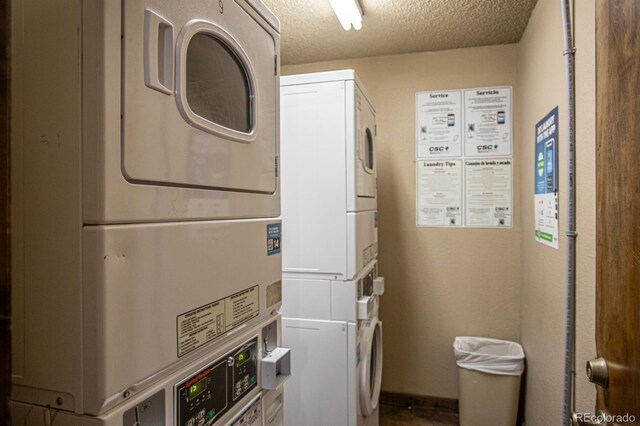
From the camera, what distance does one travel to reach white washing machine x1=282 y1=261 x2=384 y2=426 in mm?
1842

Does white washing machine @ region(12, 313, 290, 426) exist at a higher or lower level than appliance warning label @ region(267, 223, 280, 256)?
lower

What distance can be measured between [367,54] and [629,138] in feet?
8.35

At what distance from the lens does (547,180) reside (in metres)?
1.91

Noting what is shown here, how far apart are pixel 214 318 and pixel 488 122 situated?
2.60 m

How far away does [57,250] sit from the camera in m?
0.61

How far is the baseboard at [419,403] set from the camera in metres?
2.89

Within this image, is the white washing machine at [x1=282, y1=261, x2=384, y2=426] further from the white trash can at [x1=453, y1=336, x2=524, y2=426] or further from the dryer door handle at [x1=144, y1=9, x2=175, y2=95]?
the dryer door handle at [x1=144, y1=9, x2=175, y2=95]

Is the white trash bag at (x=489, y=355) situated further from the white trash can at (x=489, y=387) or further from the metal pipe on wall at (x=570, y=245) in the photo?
the metal pipe on wall at (x=570, y=245)

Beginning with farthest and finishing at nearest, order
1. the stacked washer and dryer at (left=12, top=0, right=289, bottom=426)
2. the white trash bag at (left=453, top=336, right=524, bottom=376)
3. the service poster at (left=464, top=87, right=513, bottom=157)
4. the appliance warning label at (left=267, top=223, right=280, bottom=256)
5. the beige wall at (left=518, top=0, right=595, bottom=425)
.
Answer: the service poster at (left=464, top=87, right=513, bottom=157), the white trash bag at (left=453, top=336, right=524, bottom=376), the beige wall at (left=518, top=0, right=595, bottom=425), the appliance warning label at (left=267, top=223, right=280, bottom=256), the stacked washer and dryer at (left=12, top=0, right=289, bottom=426)

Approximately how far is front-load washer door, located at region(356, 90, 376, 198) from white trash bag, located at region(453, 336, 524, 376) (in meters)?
1.29

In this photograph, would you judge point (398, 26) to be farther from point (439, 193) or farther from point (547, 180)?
point (547, 180)

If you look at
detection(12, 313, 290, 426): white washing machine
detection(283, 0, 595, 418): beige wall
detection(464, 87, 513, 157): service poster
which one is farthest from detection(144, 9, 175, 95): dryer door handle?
detection(464, 87, 513, 157): service poster

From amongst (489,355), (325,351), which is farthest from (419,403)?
(325,351)

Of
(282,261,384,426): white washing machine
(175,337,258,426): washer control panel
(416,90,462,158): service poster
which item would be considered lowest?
(282,261,384,426): white washing machine
